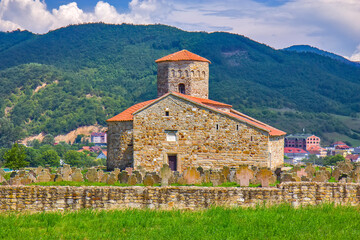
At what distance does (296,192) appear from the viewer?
14.9m

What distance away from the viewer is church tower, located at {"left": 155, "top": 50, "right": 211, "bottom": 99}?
34844mm

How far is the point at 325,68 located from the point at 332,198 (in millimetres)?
186114

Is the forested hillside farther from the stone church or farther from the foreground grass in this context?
the foreground grass

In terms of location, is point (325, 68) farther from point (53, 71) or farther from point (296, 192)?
point (296, 192)

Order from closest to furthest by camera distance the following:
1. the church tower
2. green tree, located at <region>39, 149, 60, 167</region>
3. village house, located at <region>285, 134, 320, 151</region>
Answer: the church tower → green tree, located at <region>39, 149, 60, 167</region> → village house, located at <region>285, 134, 320, 151</region>

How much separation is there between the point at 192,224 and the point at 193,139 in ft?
52.5

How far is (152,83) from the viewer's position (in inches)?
5561

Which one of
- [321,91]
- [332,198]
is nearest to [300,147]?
[321,91]

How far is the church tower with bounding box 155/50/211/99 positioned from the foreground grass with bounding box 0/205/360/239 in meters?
21.5

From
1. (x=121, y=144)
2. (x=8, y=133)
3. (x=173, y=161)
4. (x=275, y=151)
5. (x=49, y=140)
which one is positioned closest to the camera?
(x=173, y=161)

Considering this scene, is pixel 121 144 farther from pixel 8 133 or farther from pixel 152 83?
pixel 152 83

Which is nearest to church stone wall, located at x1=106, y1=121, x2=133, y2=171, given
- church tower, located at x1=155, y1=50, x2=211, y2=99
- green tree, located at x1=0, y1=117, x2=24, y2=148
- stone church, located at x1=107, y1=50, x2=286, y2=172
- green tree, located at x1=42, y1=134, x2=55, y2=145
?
stone church, located at x1=107, y1=50, x2=286, y2=172

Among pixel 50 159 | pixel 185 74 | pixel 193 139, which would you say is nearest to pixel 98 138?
pixel 50 159

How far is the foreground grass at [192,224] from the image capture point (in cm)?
1163
